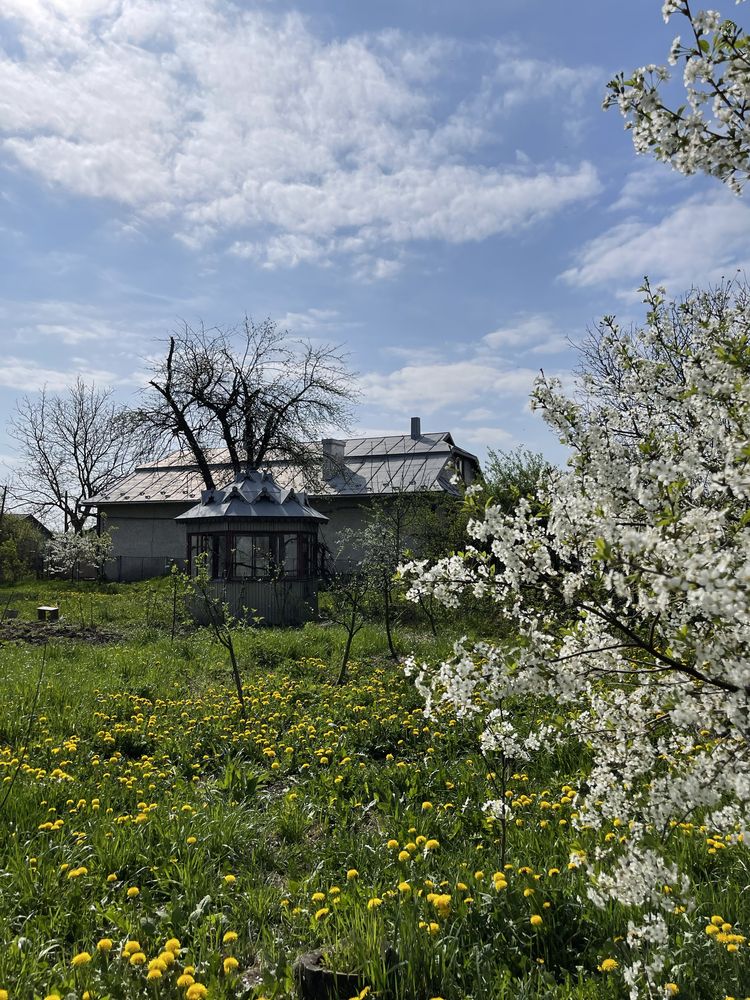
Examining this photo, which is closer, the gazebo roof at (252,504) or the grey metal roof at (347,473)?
the gazebo roof at (252,504)

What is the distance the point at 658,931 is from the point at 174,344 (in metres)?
25.4

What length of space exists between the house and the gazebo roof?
367 inches

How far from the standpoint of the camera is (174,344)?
2533cm

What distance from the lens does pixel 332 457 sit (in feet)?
90.8

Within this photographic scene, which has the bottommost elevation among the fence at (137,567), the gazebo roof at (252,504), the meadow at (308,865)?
the meadow at (308,865)

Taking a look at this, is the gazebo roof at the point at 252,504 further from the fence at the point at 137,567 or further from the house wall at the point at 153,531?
the fence at the point at 137,567

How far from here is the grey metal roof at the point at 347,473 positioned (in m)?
26.8

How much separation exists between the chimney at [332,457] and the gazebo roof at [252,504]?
34.7 feet

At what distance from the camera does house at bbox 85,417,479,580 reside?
27.2 meters

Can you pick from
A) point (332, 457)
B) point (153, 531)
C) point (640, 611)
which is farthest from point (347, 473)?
point (640, 611)

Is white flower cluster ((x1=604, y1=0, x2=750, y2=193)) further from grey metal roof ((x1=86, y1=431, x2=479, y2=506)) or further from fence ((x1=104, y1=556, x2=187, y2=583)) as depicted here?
fence ((x1=104, y1=556, x2=187, y2=583))

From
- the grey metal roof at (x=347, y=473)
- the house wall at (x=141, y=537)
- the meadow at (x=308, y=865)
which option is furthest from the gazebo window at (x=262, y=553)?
the house wall at (x=141, y=537)

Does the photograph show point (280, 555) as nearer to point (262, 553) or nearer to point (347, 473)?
point (262, 553)

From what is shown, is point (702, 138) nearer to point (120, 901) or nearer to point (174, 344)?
point (120, 901)
